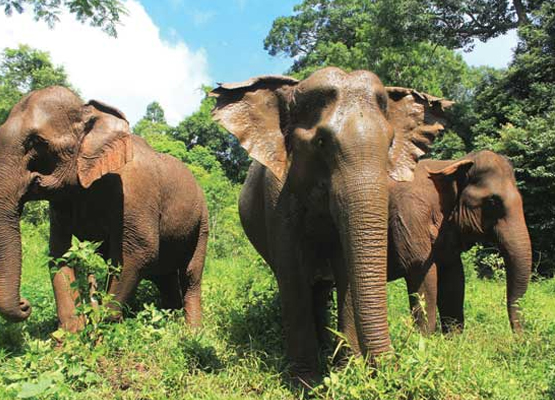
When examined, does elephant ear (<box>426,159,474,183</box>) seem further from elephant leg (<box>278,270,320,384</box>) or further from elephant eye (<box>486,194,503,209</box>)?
elephant leg (<box>278,270,320,384</box>)

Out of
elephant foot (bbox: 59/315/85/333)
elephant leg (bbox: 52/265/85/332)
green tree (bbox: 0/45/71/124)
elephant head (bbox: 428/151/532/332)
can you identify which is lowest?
elephant foot (bbox: 59/315/85/333)

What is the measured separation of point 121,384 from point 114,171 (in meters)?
1.90

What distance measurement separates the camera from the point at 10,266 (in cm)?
411

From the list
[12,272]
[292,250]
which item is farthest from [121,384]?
[292,250]

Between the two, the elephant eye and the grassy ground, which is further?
the elephant eye

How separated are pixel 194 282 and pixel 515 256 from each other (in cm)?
365

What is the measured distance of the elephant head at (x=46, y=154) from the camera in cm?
411

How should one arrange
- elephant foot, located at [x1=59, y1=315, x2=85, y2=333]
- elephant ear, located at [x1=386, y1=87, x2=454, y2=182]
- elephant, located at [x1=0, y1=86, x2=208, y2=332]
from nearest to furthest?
elephant ear, located at [x1=386, y1=87, x2=454, y2=182], elephant, located at [x1=0, y1=86, x2=208, y2=332], elephant foot, located at [x1=59, y1=315, x2=85, y2=333]

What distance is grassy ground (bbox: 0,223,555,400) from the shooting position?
10.3ft

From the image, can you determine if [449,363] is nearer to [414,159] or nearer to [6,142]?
[414,159]

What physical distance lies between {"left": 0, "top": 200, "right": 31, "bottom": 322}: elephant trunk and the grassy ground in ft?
0.83

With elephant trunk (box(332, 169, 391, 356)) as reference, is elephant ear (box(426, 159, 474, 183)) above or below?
above

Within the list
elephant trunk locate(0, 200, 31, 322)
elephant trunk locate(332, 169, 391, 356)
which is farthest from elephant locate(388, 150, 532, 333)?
elephant trunk locate(0, 200, 31, 322)

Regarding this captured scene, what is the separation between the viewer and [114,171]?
15.7ft
